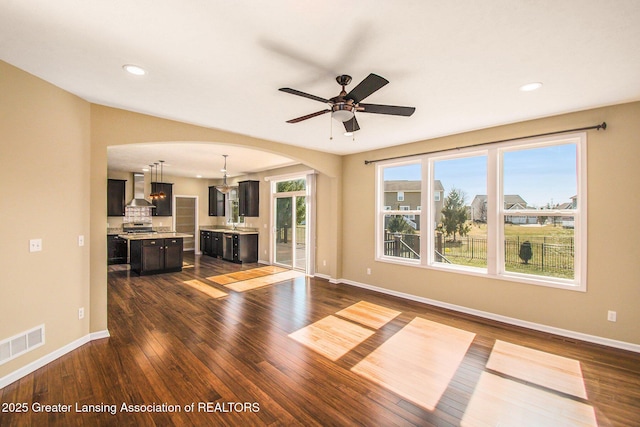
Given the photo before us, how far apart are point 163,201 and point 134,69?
7771mm

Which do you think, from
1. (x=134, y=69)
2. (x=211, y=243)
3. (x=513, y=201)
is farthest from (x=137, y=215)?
(x=513, y=201)

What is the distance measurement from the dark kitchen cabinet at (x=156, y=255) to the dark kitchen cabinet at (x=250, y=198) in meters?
2.16

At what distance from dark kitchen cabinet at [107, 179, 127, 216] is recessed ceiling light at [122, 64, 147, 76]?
690 centimetres

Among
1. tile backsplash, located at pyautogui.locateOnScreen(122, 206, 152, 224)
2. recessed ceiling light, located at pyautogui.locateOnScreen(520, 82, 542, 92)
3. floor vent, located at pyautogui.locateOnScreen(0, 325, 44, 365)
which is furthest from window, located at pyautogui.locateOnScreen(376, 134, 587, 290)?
tile backsplash, located at pyautogui.locateOnScreen(122, 206, 152, 224)

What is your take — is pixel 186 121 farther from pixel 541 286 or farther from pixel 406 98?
pixel 541 286

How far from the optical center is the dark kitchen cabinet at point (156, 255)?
6719 millimetres

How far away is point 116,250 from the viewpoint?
7980mm

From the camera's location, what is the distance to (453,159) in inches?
185

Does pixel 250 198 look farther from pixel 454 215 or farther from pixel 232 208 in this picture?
pixel 454 215

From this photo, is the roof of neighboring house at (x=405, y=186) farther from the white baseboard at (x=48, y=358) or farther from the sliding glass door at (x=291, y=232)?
the white baseboard at (x=48, y=358)

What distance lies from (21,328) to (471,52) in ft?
15.1

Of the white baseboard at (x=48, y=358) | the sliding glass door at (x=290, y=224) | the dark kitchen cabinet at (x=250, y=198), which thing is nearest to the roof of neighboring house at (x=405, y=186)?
the sliding glass door at (x=290, y=224)

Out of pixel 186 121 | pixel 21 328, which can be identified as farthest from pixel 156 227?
pixel 21 328

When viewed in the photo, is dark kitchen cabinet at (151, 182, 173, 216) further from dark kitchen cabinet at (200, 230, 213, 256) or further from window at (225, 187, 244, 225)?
window at (225, 187, 244, 225)
